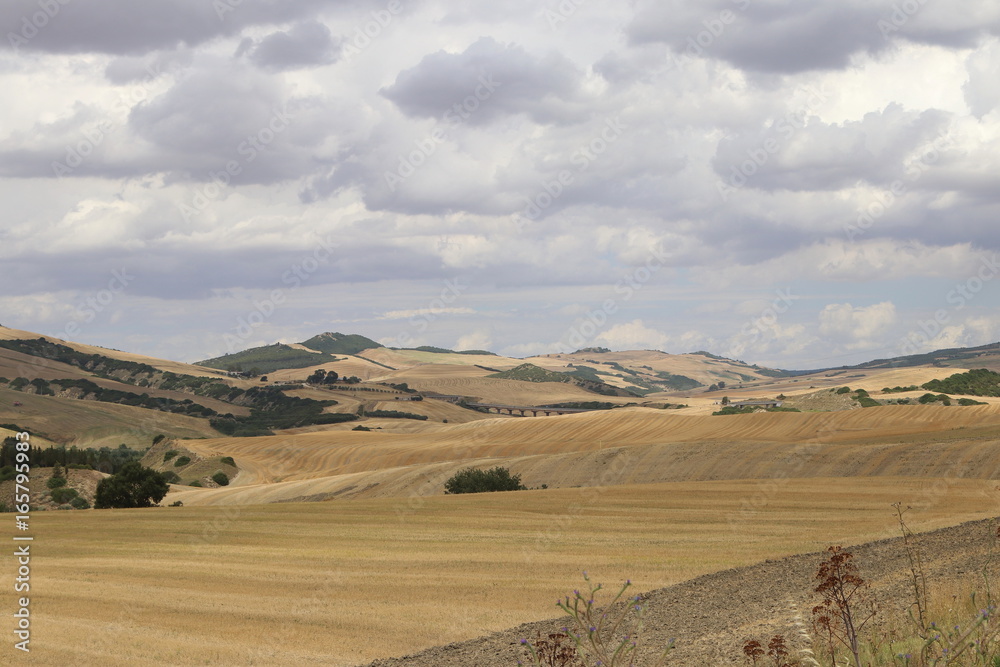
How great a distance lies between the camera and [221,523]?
4241 centimetres

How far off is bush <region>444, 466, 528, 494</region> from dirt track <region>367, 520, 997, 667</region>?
122 ft

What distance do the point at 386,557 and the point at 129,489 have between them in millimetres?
35669

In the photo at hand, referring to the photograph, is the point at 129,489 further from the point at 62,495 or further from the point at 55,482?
the point at 55,482

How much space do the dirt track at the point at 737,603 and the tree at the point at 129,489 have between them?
148 ft

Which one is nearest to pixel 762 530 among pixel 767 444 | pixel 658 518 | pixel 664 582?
pixel 658 518

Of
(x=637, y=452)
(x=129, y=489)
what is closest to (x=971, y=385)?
(x=637, y=452)

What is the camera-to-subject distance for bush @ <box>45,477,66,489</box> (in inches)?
2704

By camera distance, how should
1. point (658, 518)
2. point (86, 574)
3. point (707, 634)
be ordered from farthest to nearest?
point (658, 518) < point (86, 574) < point (707, 634)

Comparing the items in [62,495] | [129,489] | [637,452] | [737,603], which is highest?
[737,603]

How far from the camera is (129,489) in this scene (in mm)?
59844

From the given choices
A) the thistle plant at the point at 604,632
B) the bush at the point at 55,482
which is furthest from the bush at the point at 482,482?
the thistle plant at the point at 604,632

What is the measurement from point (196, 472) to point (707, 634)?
90.3 metres

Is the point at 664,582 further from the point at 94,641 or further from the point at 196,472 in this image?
the point at 196,472

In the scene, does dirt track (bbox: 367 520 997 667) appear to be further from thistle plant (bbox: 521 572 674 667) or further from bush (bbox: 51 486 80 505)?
bush (bbox: 51 486 80 505)
